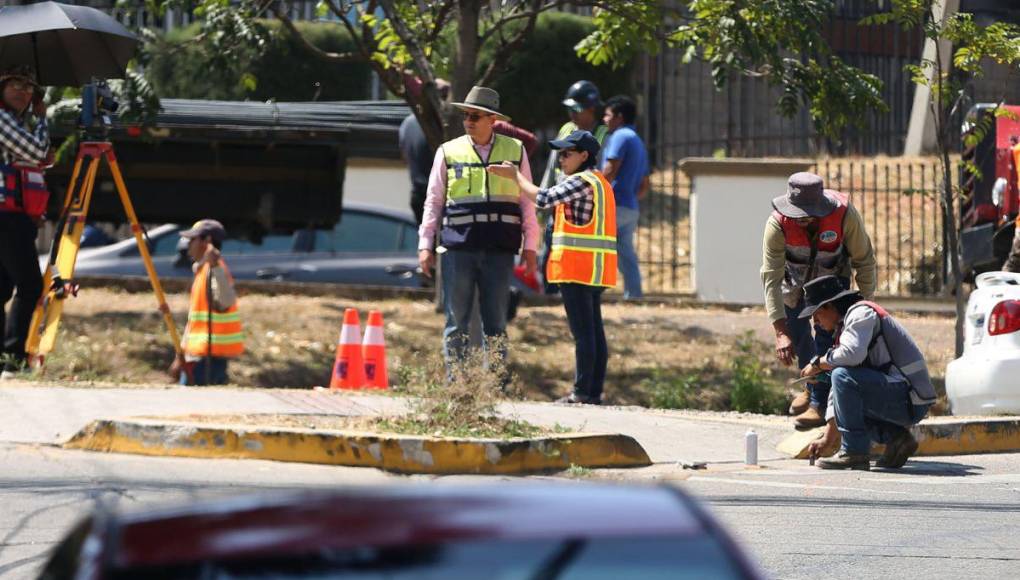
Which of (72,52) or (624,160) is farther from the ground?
(72,52)

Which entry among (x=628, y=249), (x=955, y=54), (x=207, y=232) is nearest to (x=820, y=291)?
(x=955, y=54)

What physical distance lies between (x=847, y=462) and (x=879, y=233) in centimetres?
1245

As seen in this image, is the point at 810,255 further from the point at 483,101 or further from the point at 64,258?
the point at 64,258

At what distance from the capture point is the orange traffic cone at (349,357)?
39.5 feet

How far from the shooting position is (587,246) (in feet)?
34.9

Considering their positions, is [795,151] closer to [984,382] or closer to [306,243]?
[306,243]

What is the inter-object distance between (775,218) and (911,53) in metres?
12.7

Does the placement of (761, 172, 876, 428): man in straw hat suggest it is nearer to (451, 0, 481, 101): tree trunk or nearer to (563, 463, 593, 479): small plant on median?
(563, 463, 593, 479): small plant on median

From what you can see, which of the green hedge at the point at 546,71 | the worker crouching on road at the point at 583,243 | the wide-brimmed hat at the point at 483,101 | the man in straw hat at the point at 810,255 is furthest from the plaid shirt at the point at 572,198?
the green hedge at the point at 546,71

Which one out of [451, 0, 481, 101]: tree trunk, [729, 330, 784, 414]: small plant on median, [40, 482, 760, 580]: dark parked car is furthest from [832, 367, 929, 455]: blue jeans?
[451, 0, 481, 101]: tree trunk

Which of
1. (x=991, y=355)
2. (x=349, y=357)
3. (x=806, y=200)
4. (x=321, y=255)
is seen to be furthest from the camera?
(x=321, y=255)

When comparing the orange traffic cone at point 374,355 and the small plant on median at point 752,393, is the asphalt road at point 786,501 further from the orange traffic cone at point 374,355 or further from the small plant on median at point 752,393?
the orange traffic cone at point 374,355

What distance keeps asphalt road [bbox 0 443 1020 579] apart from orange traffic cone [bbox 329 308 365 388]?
3803 mm

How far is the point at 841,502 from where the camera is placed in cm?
753
